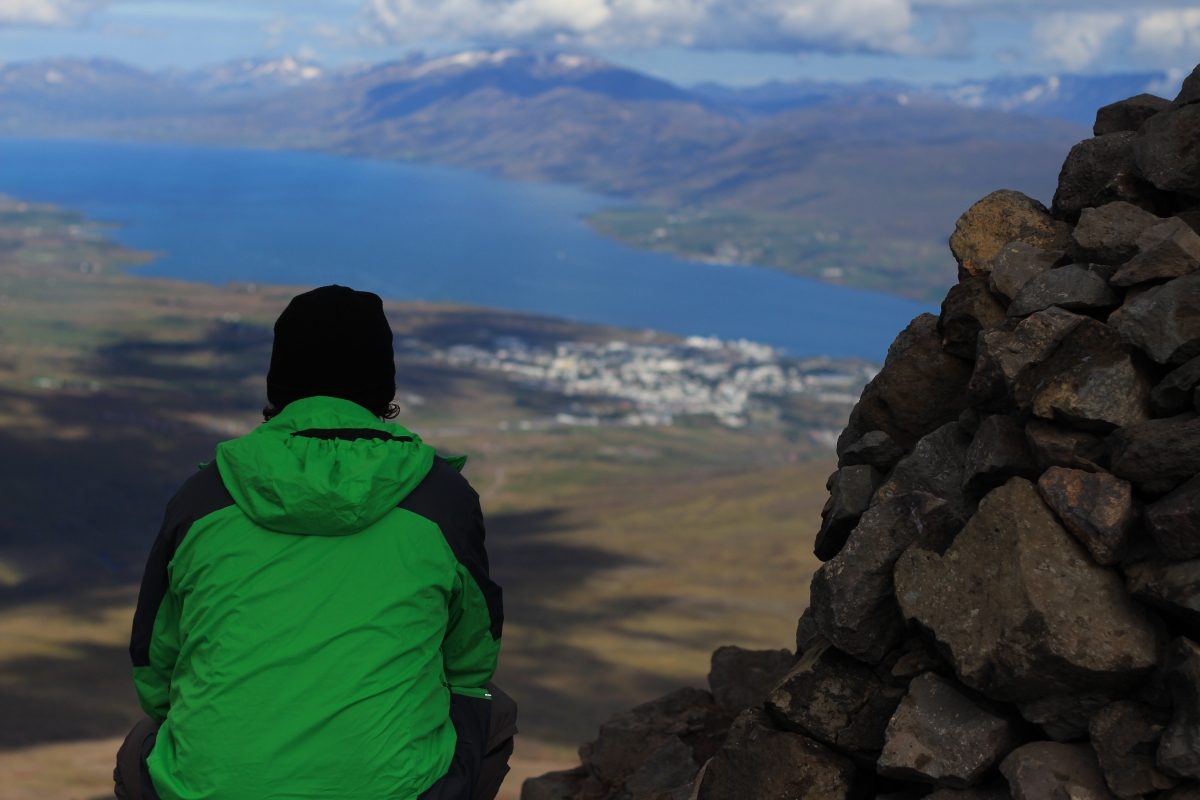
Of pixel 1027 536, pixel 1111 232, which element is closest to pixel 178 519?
pixel 1027 536

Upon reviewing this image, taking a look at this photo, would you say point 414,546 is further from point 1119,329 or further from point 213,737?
point 1119,329

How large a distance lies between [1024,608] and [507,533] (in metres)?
113

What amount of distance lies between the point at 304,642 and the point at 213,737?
1.75ft

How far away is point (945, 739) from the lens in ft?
21.8

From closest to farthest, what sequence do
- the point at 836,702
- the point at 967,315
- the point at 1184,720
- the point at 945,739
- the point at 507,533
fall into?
the point at 1184,720 < the point at 945,739 < the point at 836,702 < the point at 967,315 < the point at 507,533

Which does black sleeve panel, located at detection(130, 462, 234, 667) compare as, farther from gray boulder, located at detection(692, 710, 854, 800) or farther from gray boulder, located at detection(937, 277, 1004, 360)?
gray boulder, located at detection(937, 277, 1004, 360)

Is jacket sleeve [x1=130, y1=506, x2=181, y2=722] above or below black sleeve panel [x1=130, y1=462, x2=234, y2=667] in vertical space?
below

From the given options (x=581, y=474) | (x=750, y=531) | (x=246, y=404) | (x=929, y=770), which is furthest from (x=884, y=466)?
(x=246, y=404)

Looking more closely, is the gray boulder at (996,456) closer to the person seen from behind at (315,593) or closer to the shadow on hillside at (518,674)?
the person seen from behind at (315,593)

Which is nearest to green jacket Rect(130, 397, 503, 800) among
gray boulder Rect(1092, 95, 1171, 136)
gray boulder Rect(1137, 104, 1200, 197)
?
gray boulder Rect(1137, 104, 1200, 197)

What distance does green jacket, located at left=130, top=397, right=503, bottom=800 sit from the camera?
15.3 ft

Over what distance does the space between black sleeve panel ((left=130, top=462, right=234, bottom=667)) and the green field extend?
21.1m

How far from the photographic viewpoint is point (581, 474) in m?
150

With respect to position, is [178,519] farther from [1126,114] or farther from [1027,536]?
[1126,114]
